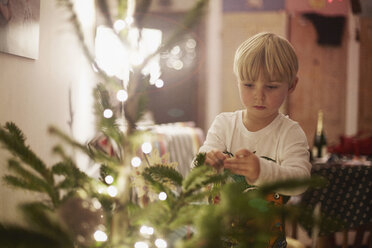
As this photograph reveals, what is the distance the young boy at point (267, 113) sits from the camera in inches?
32.0

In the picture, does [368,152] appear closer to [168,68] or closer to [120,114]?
[120,114]

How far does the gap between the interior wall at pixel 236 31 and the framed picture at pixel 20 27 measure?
10.8ft

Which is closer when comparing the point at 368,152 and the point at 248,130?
the point at 248,130

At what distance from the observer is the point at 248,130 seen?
2.96 feet

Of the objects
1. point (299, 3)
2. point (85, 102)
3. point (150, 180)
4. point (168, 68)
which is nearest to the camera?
point (150, 180)

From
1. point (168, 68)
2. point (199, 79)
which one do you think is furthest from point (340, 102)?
point (168, 68)

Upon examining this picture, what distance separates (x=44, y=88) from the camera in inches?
53.1

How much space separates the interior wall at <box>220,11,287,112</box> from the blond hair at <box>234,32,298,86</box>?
3517 mm

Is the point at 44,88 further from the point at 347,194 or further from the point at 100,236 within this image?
the point at 347,194

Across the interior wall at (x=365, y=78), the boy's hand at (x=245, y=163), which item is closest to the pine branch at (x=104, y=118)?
the boy's hand at (x=245, y=163)

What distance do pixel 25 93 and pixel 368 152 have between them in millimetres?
2163

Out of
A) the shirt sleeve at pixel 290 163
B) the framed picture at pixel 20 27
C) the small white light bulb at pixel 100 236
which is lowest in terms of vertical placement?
the small white light bulb at pixel 100 236

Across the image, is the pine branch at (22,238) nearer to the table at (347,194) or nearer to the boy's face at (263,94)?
the boy's face at (263,94)

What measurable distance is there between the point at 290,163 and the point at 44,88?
35.1 inches
